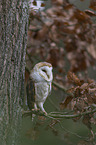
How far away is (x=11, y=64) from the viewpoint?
1316mm

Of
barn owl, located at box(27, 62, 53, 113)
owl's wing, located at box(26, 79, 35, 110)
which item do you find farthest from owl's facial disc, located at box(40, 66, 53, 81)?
owl's wing, located at box(26, 79, 35, 110)

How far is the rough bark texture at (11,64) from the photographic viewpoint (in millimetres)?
1266

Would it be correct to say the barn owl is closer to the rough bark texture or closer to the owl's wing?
the owl's wing

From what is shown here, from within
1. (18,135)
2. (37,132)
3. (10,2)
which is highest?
(10,2)

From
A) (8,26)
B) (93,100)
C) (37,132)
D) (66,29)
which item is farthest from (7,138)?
(66,29)

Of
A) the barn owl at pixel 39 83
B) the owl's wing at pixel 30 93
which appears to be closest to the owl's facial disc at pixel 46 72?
the barn owl at pixel 39 83

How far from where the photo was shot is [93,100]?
1.22 m

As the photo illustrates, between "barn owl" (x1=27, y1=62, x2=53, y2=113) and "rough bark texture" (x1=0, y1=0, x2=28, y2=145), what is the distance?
16cm

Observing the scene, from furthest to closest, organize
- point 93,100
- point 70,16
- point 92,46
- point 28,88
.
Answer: point 92,46, point 70,16, point 28,88, point 93,100

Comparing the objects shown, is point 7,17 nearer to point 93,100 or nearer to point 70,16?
point 93,100

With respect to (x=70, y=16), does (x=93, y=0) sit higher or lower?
higher

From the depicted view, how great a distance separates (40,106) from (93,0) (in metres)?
0.91

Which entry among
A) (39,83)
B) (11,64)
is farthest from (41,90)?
(11,64)

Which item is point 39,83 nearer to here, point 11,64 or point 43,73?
point 43,73
